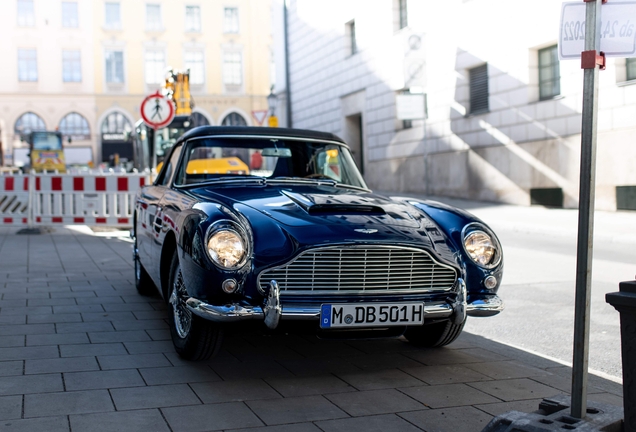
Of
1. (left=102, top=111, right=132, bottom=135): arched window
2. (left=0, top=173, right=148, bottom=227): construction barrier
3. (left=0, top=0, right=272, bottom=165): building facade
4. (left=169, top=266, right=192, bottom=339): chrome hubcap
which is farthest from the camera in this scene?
(left=102, top=111, right=132, bottom=135): arched window

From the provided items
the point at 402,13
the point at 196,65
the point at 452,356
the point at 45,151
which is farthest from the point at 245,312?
the point at 196,65

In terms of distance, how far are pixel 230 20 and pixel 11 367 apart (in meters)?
52.4

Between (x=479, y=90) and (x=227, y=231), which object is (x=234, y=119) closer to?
(x=479, y=90)

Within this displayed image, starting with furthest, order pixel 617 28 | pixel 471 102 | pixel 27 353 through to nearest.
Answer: pixel 471 102, pixel 27 353, pixel 617 28

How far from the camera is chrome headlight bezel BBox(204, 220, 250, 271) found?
416 cm

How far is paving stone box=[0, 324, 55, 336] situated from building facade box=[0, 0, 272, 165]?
4410cm

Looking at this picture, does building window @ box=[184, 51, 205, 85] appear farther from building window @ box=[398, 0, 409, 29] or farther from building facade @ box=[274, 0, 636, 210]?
building window @ box=[398, 0, 409, 29]

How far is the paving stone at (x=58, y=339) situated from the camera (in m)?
5.23

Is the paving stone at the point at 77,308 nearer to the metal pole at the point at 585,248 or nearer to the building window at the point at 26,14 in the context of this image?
the metal pole at the point at 585,248

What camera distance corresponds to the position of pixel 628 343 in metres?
2.98

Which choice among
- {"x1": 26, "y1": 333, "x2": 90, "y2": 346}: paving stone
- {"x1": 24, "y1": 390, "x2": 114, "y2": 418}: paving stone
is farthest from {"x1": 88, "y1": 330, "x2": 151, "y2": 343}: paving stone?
{"x1": 24, "y1": 390, "x2": 114, "y2": 418}: paving stone

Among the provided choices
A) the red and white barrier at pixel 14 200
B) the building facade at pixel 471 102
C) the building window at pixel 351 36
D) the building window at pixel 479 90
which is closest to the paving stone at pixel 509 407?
the red and white barrier at pixel 14 200

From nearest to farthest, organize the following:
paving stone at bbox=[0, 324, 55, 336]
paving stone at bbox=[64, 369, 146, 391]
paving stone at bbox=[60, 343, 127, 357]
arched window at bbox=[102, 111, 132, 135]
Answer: paving stone at bbox=[64, 369, 146, 391], paving stone at bbox=[60, 343, 127, 357], paving stone at bbox=[0, 324, 55, 336], arched window at bbox=[102, 111, 132, 135]

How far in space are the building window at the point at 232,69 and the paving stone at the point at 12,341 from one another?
49.9 m
